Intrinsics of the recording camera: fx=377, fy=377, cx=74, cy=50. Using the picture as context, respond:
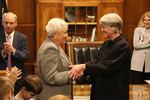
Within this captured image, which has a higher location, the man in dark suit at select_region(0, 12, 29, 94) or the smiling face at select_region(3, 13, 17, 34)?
the smiling face at select_region(3, 13, 17, 34)

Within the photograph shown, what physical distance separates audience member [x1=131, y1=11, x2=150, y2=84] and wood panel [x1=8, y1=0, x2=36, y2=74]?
7.26 ft

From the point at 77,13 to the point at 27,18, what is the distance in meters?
1.06

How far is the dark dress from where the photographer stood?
3547 mm

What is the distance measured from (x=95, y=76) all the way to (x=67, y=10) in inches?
157

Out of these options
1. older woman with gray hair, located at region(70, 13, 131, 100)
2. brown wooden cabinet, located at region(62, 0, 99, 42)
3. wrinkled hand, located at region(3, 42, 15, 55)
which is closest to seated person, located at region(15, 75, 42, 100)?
older woman with gray hair, located at region(70, 13, 131, 100)

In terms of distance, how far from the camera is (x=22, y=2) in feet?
25.2

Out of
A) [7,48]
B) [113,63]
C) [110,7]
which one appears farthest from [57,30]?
[110,7]

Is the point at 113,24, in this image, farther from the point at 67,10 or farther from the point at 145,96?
the point at 67,10

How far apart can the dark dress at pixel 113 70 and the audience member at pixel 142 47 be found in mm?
3028

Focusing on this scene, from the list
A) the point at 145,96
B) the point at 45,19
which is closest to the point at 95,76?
the point at 145,96

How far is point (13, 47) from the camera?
184 inches

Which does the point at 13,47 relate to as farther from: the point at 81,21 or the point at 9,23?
the point at 81,21

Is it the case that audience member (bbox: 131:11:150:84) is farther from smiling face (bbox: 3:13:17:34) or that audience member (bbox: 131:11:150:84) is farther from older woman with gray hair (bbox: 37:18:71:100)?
older woman with gray hair (bbox: 37:18:71:100)

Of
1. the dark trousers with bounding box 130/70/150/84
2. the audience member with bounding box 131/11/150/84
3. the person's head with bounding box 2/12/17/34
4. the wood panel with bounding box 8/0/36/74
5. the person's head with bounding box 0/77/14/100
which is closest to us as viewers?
the person's head with bounding box 0/77/14/100
